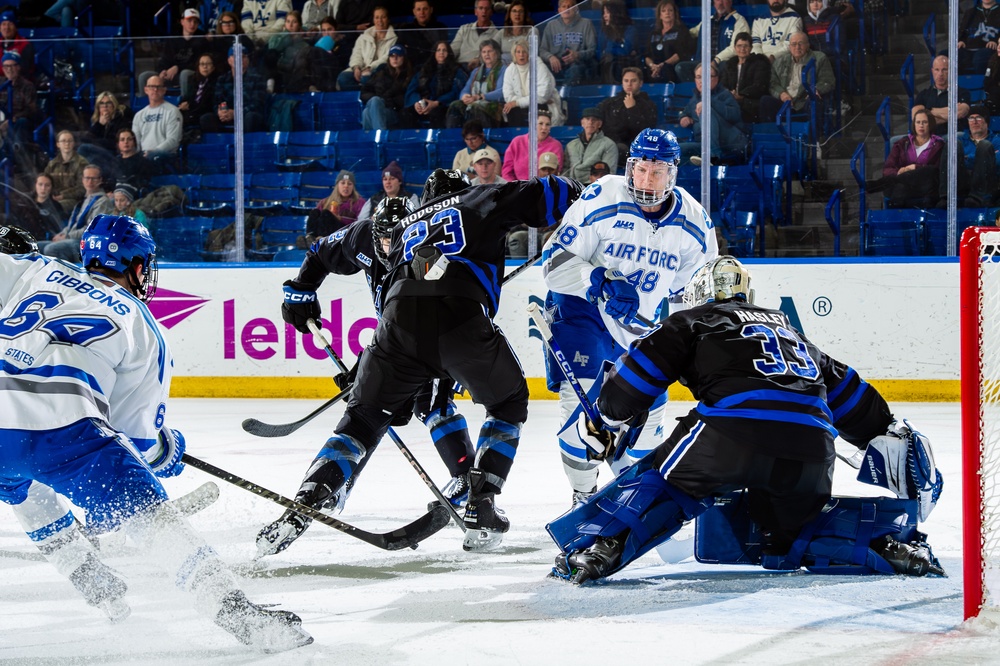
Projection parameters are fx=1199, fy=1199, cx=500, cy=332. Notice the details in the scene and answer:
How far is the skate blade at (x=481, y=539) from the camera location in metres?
3.34

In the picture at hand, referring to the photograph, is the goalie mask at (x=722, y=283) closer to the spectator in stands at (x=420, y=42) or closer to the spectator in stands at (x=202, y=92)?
the spectator in stands at (x=420, y=42)

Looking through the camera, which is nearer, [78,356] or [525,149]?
[78,356]

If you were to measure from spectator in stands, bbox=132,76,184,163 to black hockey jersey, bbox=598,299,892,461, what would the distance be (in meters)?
4.89

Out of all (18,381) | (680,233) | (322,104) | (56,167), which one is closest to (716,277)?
(680,233)

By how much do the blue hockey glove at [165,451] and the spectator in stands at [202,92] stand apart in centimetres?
473

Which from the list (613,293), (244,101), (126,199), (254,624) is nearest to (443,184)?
(613,293)

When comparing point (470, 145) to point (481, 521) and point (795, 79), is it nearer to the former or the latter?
point (795, 79)

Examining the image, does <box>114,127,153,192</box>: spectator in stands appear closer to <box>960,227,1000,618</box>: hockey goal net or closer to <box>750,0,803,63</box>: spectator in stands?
<box>750,0,803,63</box>: spectator in stands

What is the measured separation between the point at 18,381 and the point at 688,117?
188 inches

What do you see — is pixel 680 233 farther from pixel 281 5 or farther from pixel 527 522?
pixel 281 5

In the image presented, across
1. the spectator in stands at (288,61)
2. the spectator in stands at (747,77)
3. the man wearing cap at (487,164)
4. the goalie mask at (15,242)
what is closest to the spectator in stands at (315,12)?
the spectator in stands at (288,61)

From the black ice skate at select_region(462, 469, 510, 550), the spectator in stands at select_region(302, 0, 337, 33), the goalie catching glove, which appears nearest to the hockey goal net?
the goalie catching glove

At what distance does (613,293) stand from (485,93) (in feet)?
11.0

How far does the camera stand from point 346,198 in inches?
274
